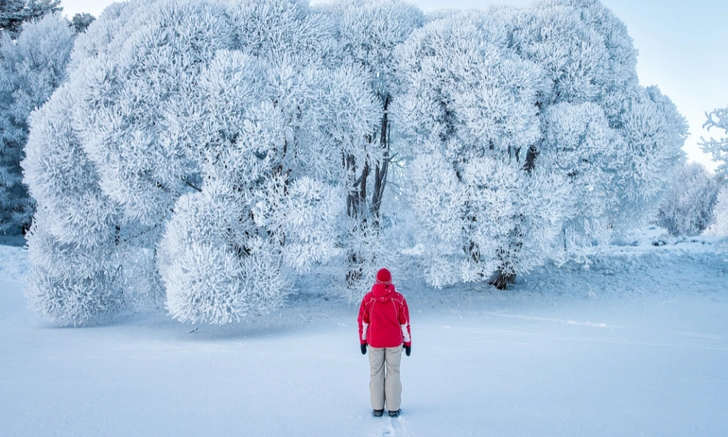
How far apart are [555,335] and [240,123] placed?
7.99 metres

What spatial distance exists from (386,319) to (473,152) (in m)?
9.53

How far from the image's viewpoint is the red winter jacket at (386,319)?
5.26 metres

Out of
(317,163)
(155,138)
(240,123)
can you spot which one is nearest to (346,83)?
(317,163)

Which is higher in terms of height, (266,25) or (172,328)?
(266,25)

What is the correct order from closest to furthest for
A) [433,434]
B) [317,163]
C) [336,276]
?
1. [433,434]
2. [317,163]
3. [336,276]

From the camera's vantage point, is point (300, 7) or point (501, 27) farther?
point (501, 27)

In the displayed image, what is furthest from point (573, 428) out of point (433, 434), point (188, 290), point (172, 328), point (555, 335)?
point (172, 328)

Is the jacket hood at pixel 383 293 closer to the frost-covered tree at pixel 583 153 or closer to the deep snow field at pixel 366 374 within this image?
the deep snow field at pixel 366 374

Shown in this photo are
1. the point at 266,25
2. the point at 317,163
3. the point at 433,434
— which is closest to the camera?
the point at 433,434

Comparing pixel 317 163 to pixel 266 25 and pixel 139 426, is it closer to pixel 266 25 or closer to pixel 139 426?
pixel 266 25

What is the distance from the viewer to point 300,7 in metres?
13.9

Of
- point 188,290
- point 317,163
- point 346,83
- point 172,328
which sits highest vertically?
point 346,83

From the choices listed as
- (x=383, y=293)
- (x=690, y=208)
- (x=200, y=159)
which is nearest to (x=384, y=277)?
(x=383, y=293)

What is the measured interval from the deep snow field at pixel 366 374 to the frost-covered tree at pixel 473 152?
5.91 feet
